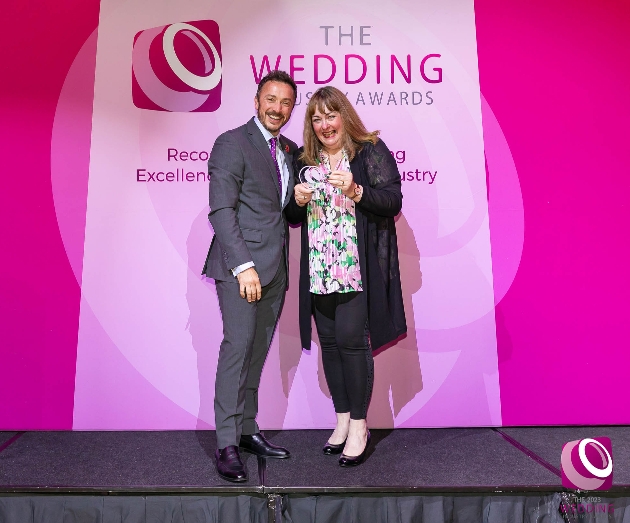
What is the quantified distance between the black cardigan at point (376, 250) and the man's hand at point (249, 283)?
32 cm

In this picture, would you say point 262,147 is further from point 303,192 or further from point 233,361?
point 233,361

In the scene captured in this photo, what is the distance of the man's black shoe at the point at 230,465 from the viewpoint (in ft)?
8.10

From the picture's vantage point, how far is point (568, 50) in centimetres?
338

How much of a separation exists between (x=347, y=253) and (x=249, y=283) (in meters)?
0.45

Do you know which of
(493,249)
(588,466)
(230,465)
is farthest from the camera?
(493,249)

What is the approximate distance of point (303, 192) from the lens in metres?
2.62

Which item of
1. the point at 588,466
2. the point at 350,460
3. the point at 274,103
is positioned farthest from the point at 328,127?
the point at 588,466

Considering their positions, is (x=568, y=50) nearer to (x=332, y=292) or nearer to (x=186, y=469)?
(x=332, y=292)

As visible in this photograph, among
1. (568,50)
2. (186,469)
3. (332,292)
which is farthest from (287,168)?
(568,50)

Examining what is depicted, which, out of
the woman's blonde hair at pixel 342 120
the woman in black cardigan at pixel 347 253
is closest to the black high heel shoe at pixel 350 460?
the woman in black cardigan at pixel 347 253

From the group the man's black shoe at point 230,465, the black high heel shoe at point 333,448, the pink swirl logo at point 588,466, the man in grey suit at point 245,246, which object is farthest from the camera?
the black high heel shoe at point 333,448

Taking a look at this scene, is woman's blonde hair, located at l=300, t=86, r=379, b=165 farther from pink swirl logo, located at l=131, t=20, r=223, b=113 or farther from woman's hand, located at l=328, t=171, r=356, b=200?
pink swirl logo, located at l=131, t=20, r=223, b=113

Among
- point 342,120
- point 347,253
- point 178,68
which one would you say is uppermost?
point 178,68

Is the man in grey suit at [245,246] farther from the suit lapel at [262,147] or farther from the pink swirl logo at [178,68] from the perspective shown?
the pink swirl logo at [178,68]
